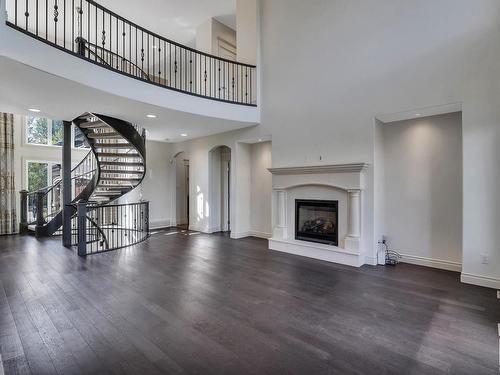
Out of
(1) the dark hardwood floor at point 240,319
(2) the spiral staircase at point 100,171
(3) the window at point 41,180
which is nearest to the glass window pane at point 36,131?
(3) the window at point 41,180

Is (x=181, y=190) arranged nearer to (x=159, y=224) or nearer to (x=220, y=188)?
(x=159, y=224)

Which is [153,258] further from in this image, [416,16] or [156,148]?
[416,16]

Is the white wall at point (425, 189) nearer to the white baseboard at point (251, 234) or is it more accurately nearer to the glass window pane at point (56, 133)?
the white baseboard at point (251, 234)

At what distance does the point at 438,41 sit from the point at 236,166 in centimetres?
469

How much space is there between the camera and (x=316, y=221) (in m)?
5.56

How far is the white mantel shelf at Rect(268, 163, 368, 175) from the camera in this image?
4691mm

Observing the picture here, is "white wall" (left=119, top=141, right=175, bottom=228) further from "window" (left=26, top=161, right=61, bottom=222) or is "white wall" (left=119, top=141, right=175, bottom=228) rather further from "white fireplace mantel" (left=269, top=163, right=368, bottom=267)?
"white fireplace mantel" (left=269, top=163, right=368, bottom=267)

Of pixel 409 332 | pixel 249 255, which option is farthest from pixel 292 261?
pixel 409 332

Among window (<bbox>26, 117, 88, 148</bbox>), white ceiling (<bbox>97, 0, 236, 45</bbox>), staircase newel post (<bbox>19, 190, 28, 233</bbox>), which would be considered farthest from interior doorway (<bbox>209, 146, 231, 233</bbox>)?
staircase newel post (<bbox>19, 190, 28, 233</bbox>)

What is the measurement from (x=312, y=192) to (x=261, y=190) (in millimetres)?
1993

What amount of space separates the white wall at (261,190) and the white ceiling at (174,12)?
12.1 feet

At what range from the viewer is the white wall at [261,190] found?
23.2ft

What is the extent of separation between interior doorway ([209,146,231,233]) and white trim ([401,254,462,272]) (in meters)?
4.90

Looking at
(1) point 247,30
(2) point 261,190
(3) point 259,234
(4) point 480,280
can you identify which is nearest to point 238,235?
(3) point 259,234
